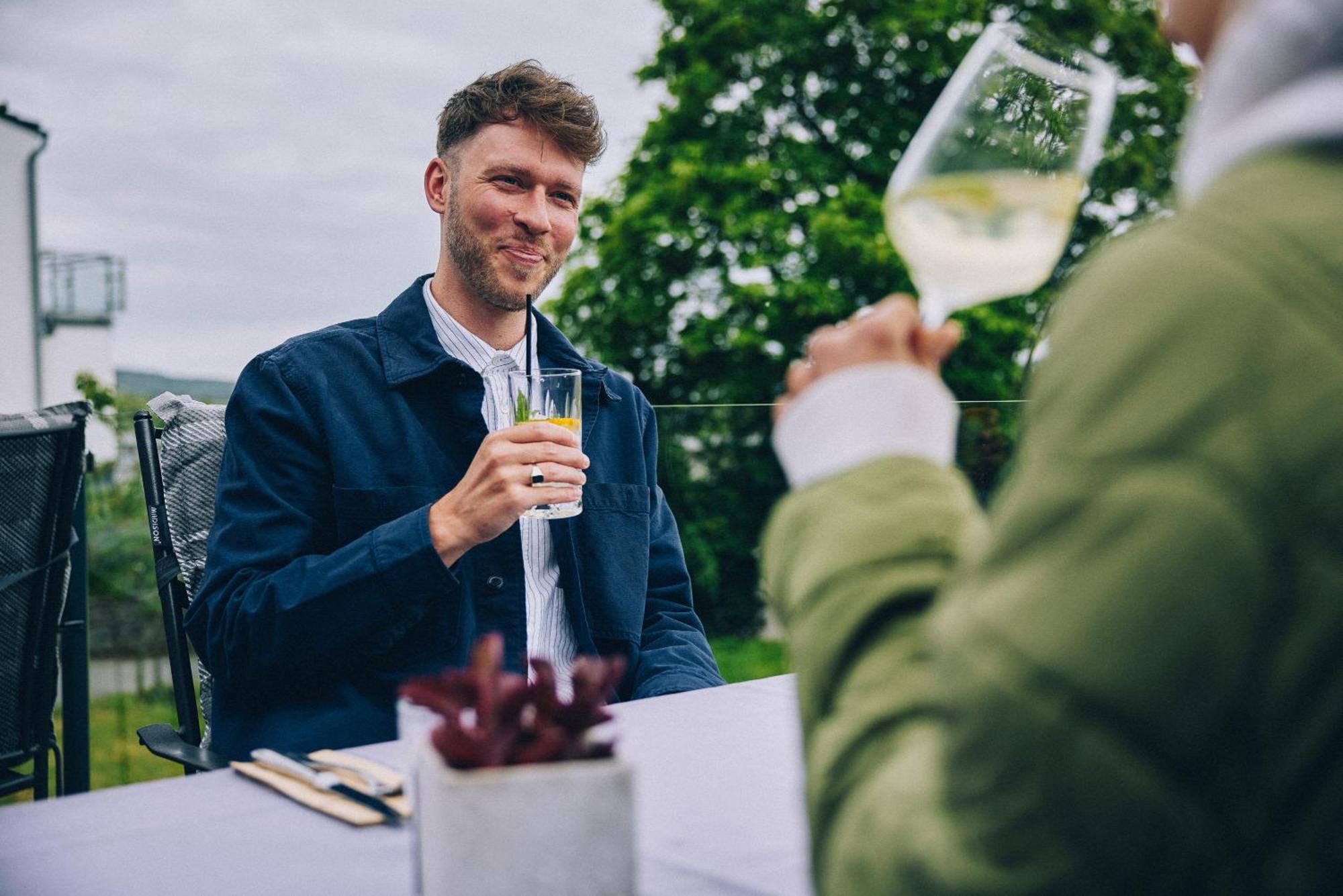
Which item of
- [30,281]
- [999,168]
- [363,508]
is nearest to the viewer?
[999,168]

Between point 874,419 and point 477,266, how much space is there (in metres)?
1.90

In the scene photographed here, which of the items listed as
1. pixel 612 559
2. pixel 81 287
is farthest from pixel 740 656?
pixel 81 287

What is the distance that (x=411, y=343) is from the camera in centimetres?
233

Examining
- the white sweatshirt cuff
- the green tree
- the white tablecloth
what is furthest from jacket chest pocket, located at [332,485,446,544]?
the green tree

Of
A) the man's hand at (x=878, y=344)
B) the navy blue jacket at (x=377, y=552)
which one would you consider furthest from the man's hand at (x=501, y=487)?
the man's hand at (x=878, y=344)

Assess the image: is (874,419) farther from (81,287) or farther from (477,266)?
(81,287)

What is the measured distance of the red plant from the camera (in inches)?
33.1

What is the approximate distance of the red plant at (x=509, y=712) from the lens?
0.84m

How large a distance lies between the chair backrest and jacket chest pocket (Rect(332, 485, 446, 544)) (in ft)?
1.18

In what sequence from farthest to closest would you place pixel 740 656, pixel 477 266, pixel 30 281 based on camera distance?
pixel 30 281 → pixel 740 656 → pixel 477 266

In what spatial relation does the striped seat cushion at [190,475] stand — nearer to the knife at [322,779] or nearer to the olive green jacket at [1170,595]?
the knife at [322,779]

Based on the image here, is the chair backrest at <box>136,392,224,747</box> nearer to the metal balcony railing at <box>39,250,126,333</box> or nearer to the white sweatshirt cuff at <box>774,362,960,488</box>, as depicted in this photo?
the white sweatshirt cuff at <box>774,362,960,488</box>

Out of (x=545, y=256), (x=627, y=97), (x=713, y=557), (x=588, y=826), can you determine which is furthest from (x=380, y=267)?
(x=588, y=826)

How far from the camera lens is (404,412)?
87.7 inches
